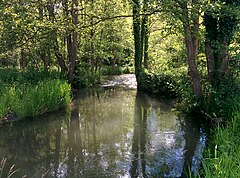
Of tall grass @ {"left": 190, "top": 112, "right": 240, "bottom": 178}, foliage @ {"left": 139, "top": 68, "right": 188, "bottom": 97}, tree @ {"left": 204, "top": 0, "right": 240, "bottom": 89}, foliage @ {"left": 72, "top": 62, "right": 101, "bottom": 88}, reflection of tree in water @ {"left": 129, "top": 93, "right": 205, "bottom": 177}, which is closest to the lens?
tall grass @ {"left": 190, "top": 112, "right": 240, "bottom": 178}

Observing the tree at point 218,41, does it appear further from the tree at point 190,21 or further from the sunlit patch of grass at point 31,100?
the sunlit patch of grass at point 31,100

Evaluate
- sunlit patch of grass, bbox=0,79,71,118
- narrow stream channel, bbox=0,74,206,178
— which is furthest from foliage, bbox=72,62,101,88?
sunlit patch of grass, bbox=0,79,71,118

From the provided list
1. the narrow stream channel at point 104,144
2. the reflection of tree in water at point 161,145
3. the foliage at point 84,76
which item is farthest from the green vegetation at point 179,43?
the foliage at point 84,76

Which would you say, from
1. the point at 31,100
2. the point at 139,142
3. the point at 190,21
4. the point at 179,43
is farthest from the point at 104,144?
the point at 179,43

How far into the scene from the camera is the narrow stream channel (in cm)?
497

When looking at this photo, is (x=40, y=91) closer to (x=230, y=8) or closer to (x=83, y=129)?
(x=83, y=129)

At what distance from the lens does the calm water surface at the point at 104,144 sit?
497 cm

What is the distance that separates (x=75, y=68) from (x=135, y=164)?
11.2m

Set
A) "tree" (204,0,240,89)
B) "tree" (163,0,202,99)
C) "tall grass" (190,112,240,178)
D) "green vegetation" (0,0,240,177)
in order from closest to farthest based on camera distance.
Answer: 1. "tall grass" (190,112,240,178)
2. "tree" (163,0,202,99)
3. "green vegetation" (0,0,240,177)
4. "tree" (204,0,240,89)

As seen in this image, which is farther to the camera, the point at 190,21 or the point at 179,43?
the point at 179,43

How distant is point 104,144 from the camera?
20.6ft

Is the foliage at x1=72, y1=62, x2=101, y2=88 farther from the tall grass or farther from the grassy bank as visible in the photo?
the tall grass

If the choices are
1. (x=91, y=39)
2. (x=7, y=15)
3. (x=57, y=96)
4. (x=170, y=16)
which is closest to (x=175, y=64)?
(x=91, y=39)

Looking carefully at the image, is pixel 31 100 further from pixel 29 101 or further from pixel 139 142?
pixel 139 142
